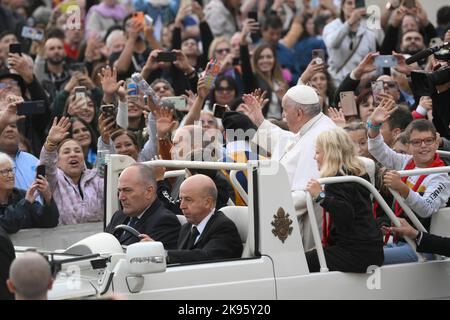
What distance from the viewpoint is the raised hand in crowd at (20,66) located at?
42.0ft

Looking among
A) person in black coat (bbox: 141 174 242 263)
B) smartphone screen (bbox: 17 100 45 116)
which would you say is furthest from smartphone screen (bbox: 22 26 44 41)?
person in black coat (bbox: 141 174 242 263)

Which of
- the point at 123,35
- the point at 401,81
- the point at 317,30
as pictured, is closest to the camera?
the point at 401,81

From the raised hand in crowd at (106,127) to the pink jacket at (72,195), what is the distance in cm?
41

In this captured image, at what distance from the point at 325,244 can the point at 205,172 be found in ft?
3.79

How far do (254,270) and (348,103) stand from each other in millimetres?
3832

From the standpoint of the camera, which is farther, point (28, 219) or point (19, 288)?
point (28, 219)

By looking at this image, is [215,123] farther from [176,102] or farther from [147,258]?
[147,258]

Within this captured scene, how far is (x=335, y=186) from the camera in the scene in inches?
337

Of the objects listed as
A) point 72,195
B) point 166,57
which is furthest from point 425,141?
point 166,57

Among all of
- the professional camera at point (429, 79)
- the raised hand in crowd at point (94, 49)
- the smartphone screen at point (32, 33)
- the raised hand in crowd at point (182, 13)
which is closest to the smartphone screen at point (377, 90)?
the professional camera at point (429, 79)

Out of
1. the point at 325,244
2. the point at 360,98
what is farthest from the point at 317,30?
the point at 325,244

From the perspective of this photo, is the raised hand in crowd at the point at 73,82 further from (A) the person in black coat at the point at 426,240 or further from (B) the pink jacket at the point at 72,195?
(A) the person in black coat at the point at 426,240

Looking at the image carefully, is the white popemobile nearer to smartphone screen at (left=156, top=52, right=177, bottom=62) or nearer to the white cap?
the white cap

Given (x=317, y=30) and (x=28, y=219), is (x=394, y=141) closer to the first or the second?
(x=28, y=219)
